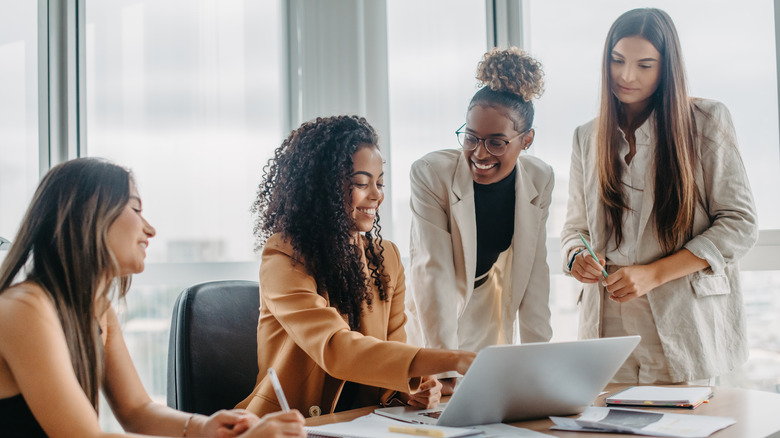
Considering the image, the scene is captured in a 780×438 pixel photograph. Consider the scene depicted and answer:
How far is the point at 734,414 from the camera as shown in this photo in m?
1.35

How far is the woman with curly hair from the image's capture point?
4.59 ft

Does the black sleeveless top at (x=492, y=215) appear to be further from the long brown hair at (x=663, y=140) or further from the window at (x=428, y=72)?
the window at (x=428, y=72)

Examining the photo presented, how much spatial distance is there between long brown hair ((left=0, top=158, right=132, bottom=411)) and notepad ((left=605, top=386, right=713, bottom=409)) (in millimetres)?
1006

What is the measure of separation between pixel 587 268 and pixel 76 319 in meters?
1.30

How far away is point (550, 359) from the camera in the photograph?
122cm

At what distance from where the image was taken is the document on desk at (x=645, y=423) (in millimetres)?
1194

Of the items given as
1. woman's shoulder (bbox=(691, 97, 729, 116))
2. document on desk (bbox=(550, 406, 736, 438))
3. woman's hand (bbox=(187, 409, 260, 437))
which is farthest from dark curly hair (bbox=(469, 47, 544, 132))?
woman's hand (bbox=(187, 409, 260, 437))

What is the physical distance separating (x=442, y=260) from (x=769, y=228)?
143 cm

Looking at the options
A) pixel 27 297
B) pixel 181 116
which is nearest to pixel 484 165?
pixel 27 297

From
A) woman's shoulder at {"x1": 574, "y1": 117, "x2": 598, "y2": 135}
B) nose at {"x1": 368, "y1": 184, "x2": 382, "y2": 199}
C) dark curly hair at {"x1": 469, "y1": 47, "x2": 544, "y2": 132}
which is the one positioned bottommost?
nose at {"x1": 368, "y1": 184, "x2": 382, "y2": 199}

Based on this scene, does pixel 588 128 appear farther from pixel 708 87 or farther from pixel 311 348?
pixel 311 348

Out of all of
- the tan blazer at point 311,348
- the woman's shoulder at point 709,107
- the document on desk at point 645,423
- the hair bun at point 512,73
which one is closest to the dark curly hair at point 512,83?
the hair bun at point 512,73

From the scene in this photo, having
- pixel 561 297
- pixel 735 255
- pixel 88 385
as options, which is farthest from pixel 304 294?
pixel 561 297

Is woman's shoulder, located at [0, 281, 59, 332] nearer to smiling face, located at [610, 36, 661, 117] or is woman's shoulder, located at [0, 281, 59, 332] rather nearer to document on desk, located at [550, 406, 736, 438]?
document on desk, located at [550, 406, 736, 438]
